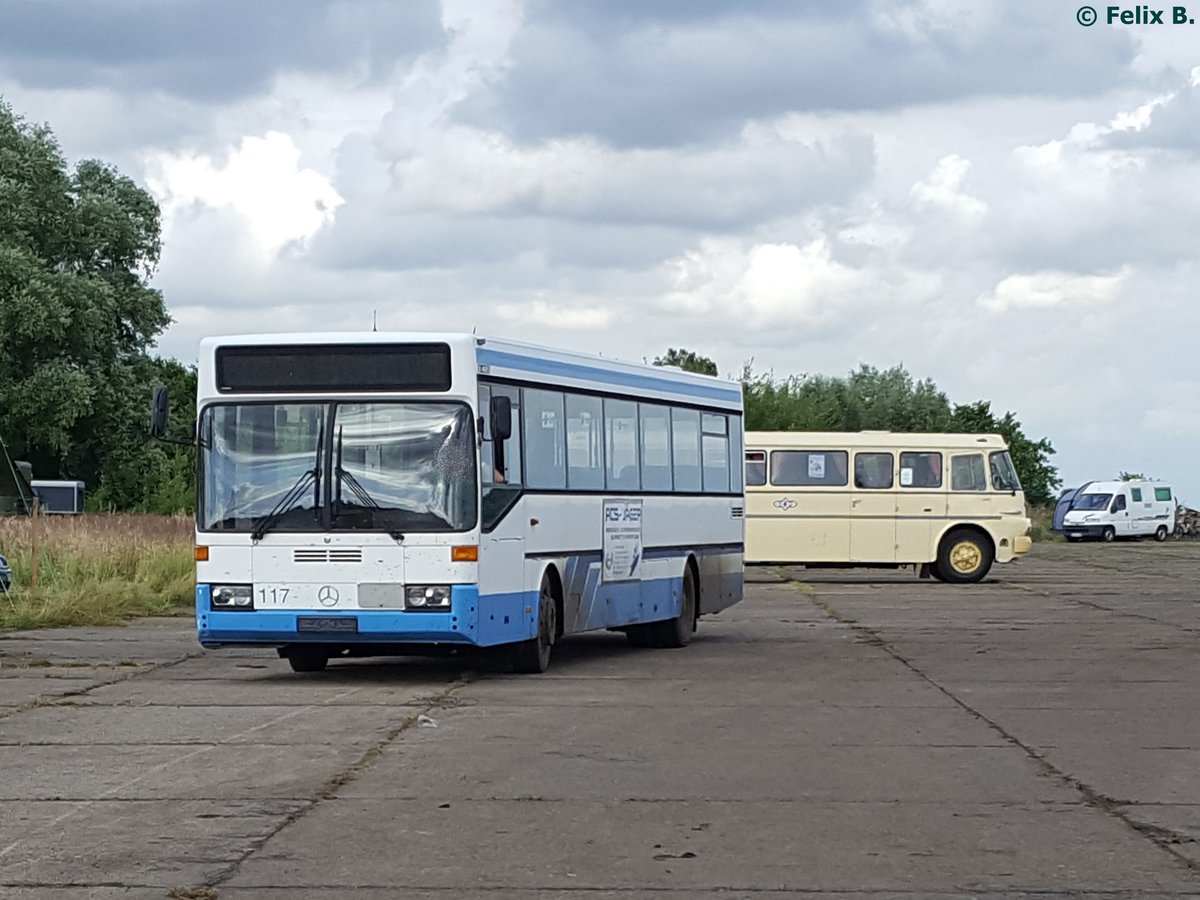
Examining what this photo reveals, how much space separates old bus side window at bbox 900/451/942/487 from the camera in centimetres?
4106

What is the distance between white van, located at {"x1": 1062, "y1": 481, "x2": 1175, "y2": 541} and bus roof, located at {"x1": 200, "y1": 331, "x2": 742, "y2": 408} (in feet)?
196

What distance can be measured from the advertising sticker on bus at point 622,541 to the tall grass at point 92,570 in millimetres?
8158

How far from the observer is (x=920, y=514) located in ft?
134

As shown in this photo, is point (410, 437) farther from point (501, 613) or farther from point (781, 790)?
point (781, 790)

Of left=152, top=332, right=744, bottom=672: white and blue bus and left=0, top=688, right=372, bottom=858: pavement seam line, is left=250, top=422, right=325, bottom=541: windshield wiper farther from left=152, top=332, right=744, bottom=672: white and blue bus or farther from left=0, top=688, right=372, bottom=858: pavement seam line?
left=0, top=688, right=372, bottom=858: pavement seam line

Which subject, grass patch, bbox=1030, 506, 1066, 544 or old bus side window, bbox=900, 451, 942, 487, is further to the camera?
grass patch, bbox=1030, 506, 1066, 544

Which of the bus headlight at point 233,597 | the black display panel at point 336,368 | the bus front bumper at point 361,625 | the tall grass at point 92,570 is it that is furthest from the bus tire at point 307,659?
the tall grass at point 92,570

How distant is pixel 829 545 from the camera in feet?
136

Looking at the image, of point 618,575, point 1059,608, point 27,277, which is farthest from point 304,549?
point 27,277

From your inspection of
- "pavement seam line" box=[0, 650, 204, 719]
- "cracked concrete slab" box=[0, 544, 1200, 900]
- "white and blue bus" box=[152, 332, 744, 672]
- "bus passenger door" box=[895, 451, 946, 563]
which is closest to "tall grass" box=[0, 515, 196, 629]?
"cracked concrete slab" box=[0, 544, 1200, 900]

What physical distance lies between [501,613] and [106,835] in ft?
26.4

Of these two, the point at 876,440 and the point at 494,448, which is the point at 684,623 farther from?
the point at 876,440

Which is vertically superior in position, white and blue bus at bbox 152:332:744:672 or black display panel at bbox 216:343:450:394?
black display panel at bbox 216:343:450:394

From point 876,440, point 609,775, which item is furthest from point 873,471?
point 609,775
